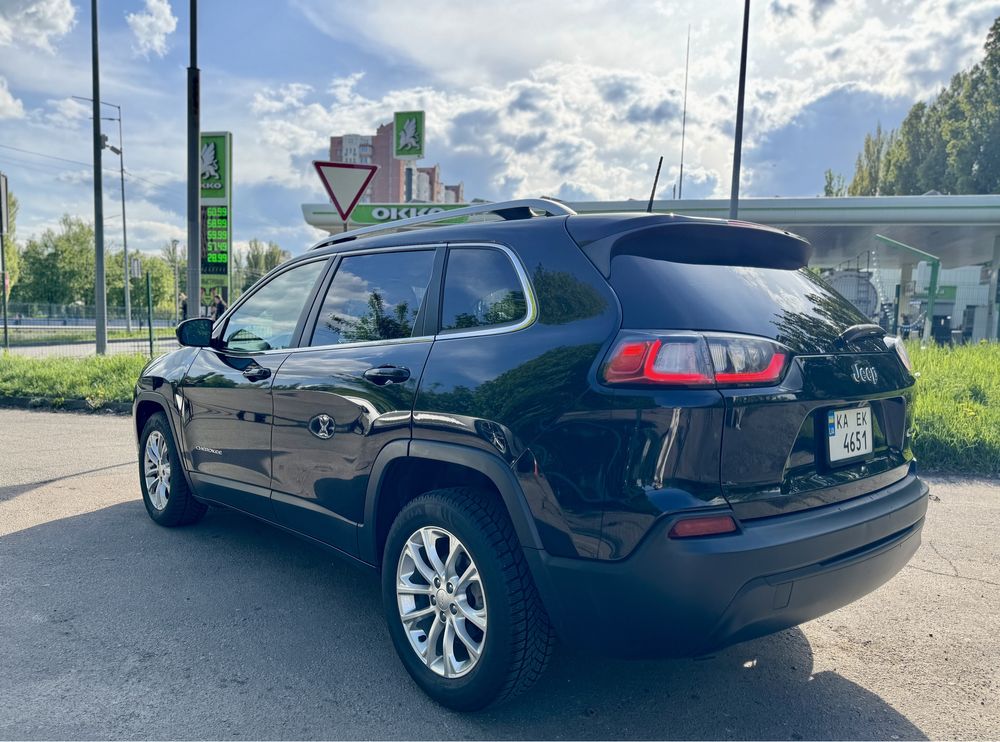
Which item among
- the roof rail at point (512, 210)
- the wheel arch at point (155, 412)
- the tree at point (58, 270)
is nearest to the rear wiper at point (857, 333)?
the roof rail at point (512, 210)

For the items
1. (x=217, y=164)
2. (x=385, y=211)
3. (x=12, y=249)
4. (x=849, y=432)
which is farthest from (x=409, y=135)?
(x=12, y=249)

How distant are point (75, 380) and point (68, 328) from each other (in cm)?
1923

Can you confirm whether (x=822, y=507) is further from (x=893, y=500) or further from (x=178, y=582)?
(x=178, y=582)

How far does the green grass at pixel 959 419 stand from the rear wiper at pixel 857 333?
15.6 feet

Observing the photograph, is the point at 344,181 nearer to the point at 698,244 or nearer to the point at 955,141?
the point at 698,244

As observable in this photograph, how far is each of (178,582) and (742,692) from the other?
9.55 ft

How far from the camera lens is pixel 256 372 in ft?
12.5

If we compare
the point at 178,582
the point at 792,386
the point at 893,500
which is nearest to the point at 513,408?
the point at 792,386

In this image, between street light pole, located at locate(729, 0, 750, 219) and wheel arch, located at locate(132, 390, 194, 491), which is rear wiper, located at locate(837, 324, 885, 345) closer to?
wheel arch, located at locate(132, 390, 194, 491)

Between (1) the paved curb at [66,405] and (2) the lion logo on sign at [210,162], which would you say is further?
(2) the lion logo on sign at [210,162]

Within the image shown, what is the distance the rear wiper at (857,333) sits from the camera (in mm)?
2709

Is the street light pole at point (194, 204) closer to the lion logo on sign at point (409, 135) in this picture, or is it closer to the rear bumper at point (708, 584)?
the rear bumper at point (708, 584)

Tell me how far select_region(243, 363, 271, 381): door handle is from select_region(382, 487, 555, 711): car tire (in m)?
1.31

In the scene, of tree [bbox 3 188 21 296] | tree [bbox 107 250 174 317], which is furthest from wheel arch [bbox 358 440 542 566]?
tree [bbox 107 250 174 317]
